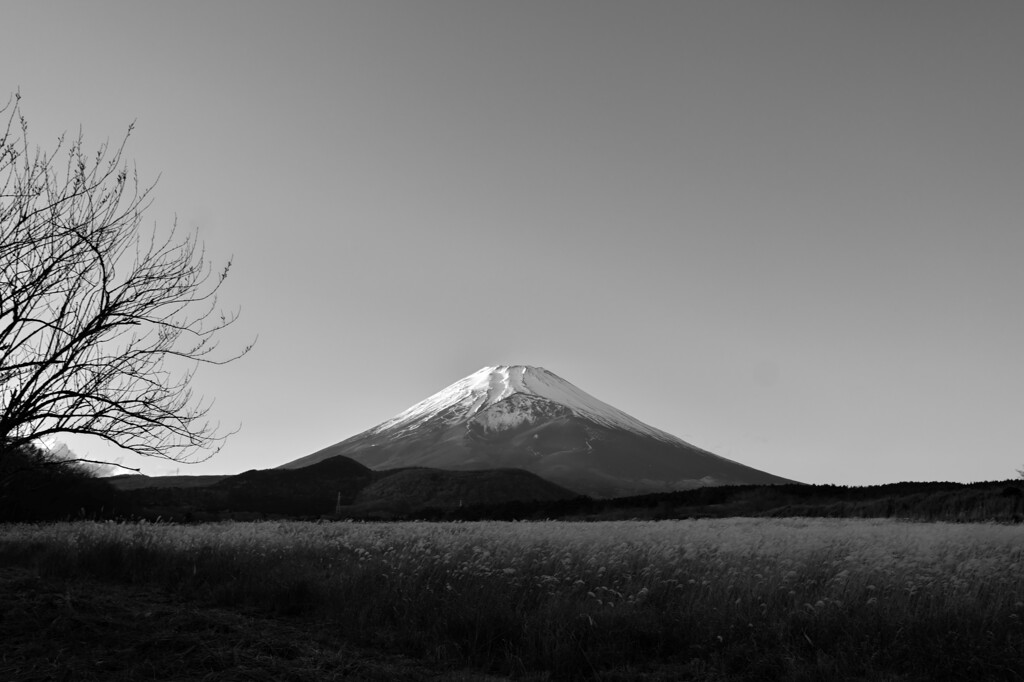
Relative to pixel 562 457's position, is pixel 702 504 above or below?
below

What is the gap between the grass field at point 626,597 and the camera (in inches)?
271

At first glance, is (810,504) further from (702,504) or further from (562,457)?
(562,457)

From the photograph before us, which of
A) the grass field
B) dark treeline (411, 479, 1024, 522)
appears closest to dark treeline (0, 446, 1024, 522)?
dark treeline (411, 479, 1024, 522)

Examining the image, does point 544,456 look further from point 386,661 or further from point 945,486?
point 386,661

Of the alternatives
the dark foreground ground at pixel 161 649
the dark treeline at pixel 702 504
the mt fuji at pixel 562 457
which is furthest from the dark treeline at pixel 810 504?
the mt fuji at pixel 562 457

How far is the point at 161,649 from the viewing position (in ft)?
21.4

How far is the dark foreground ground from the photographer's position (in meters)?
5.91

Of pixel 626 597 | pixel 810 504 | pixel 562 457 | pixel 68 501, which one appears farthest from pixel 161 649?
pixel 562 457

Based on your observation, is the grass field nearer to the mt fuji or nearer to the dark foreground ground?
the dark foreground ground

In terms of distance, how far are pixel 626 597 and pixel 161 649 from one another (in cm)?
536

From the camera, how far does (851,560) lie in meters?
10.0

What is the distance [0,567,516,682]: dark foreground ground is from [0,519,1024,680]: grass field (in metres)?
0.23

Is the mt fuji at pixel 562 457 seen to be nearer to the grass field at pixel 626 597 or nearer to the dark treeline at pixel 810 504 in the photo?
the dark treeline at pixel 810 504

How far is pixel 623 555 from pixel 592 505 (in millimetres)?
33912
